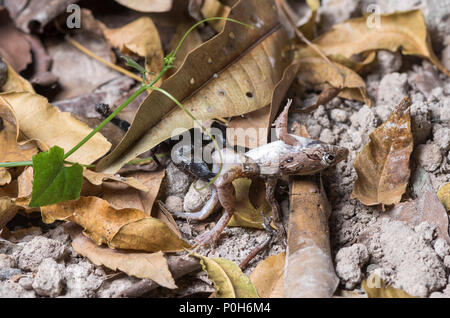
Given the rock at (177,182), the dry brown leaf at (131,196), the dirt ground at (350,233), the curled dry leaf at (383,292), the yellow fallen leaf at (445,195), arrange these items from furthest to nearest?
the rock at (177,182)
the dry brown leaf at (131,196)
the yellow fallen leaf at (445,195)
the dirt ground at (350,233)
the curled dry leaf at (383,292)

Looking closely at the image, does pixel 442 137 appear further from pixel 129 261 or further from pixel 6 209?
pixel 6 209

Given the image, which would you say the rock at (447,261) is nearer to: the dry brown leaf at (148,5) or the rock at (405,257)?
the rock at (405,257)

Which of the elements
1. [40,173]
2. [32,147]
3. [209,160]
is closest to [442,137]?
[209,160]

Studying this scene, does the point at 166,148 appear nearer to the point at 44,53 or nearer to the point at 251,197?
the point at 251,197

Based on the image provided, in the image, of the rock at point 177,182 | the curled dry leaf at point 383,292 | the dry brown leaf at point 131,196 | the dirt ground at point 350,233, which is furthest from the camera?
the rock at point 177,182

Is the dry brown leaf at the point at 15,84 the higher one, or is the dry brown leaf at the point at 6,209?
the dry brown leaf at the point at 15,84

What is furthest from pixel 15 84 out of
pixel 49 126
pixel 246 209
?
pixel 246 209

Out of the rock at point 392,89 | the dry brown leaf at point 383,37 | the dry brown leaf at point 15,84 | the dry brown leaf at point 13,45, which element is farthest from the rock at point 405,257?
the dry brown leaf at point 13,45

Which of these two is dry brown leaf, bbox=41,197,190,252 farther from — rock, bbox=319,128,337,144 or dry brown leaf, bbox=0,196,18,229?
rock, bbox=319,128,337,144
